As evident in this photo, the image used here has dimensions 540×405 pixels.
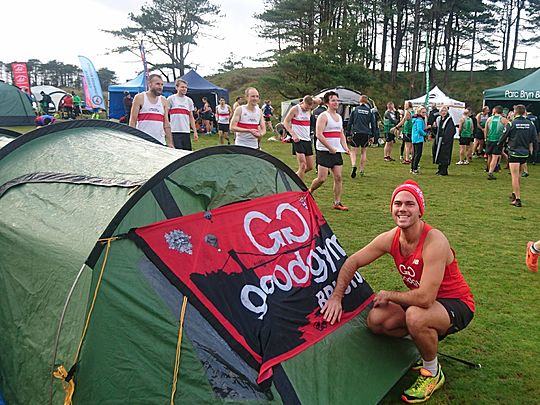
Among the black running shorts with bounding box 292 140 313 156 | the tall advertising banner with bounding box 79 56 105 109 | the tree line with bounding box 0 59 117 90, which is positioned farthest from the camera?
the tree line with bounding box 0 59 117 90

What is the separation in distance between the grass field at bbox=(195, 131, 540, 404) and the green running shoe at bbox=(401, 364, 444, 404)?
0.22ft

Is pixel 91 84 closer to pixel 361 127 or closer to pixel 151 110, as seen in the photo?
pixel 361 127

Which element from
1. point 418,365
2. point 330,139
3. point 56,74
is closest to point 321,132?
point 330,139

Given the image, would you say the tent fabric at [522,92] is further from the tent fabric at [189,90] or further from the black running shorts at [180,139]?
the tent fabric at [189,90]

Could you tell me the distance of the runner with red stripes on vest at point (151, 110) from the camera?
6.24 meters

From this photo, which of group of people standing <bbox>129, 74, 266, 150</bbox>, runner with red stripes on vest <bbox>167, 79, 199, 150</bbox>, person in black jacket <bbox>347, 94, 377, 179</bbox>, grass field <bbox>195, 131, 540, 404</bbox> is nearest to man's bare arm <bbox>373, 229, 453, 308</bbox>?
grass field <bbox>195, 131, 540, 404</bbox>

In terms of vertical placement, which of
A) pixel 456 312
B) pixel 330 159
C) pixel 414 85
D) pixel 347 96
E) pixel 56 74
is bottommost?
pixel 456 312

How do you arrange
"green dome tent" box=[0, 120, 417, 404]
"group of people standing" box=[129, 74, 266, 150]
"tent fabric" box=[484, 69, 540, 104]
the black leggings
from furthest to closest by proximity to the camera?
"tent fabric" box=[484, 69, 540, 104] < the black leggings < "group of people standing" box=[129, 74, 266, 150] < "green dome tent" box=[0, 120, 417, 404]

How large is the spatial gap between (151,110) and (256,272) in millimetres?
4281

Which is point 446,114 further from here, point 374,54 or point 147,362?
point 374,54

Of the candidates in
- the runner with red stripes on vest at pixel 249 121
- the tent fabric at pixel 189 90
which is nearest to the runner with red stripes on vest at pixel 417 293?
the runner with red stripes on vest at pixel 249 121

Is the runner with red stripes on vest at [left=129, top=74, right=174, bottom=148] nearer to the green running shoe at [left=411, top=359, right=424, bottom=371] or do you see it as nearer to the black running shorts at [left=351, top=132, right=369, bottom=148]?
the green running shoe at [left=411, top=359, right=424, bottom=371]

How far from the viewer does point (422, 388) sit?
3023mm

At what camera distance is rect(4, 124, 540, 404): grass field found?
127 inches
